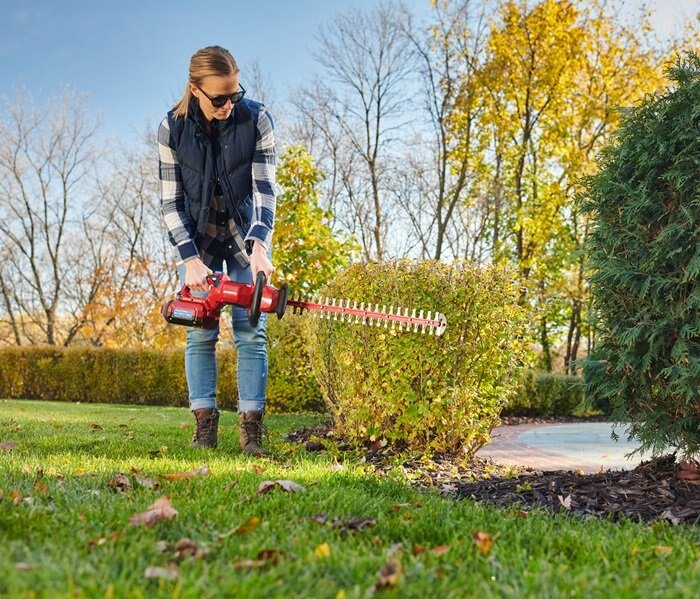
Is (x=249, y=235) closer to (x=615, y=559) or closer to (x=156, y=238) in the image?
(x=615, y=559)

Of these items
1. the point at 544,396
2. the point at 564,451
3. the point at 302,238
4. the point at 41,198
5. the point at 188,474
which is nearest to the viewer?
the point at 188,474

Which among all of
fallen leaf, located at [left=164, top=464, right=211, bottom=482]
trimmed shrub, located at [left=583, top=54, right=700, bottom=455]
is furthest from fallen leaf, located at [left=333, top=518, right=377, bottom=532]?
trimmed shrub, located at [left=583, top=54, right=700, bottom=455]

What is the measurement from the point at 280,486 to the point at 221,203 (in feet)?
6.47

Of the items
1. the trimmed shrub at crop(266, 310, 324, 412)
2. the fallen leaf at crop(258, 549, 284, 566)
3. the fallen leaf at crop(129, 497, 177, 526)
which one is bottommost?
the fallen leaf at crop(258, 549, 284, 566)

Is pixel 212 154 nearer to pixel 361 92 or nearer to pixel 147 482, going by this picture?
pixel 147 482

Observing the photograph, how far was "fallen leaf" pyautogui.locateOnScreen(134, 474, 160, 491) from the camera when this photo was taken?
2.72 m

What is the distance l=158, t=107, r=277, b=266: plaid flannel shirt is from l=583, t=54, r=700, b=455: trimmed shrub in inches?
73.1

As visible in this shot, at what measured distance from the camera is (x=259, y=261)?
Result: 3801mm

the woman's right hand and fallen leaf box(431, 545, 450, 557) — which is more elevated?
the woman's right hand

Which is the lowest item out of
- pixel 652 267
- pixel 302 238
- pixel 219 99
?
pixel 652 267

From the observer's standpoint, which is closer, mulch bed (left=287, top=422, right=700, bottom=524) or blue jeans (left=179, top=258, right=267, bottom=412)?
mulch bed (left=287, top=422, right=700, bottom=524)

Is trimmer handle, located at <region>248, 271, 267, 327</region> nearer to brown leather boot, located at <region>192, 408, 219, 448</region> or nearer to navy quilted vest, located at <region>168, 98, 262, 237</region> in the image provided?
navy quilted vest, located at <region>168, 98, 262, 237</region>

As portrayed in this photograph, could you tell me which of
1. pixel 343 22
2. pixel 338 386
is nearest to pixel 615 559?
pixel 338 386

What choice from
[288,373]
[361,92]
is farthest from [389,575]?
[361,92]
